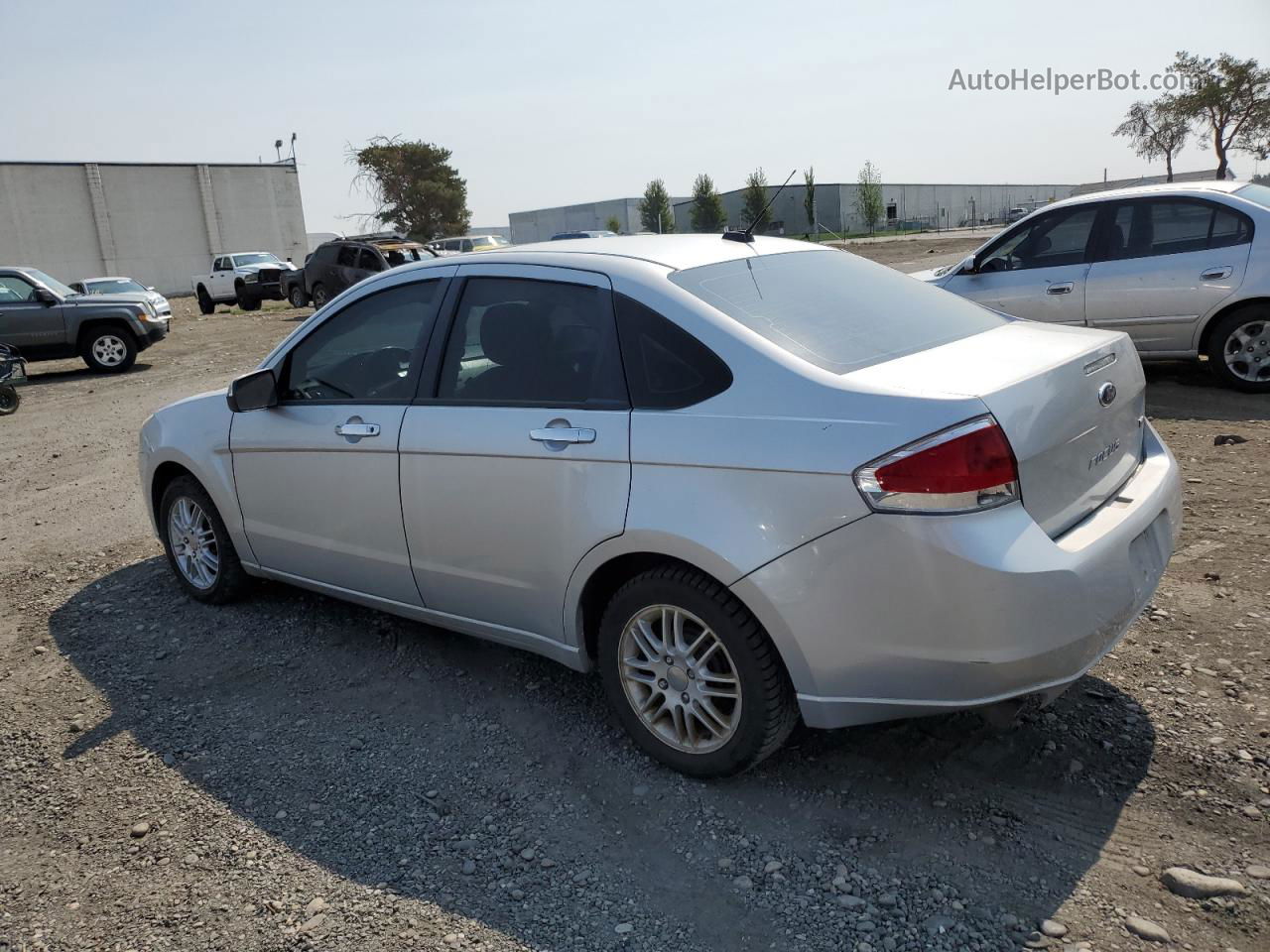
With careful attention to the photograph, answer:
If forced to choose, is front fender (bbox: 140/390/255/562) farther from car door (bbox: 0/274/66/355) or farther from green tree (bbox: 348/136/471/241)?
green tree (bbox: 348/136/471/241)

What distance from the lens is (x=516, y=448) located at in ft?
10.9

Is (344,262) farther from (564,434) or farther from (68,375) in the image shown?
(564,434)

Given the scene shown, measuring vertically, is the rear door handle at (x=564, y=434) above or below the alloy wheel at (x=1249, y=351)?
above

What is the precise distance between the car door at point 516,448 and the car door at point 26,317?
1445 centimetres

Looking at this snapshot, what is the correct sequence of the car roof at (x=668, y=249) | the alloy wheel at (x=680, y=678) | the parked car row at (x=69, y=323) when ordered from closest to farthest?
the alloy wheel at (x=680, y=678) → the car roof at (x=668, y=249) → the parked car row at (x=69, y=323)

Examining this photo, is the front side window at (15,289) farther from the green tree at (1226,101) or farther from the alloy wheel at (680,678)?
the green tree at (1226,101)

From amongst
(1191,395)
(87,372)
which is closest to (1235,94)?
(1191,395)

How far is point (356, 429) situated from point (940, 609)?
2367 mm

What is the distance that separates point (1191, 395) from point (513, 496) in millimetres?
6825

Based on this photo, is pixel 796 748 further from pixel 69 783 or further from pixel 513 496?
pixel 69 783

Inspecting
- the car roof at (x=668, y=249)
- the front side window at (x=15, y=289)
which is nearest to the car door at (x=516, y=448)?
the car roof at (x=668, y=249)

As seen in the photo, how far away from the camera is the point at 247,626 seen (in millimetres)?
4730

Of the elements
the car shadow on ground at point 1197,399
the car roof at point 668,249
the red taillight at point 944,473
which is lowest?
the car shadow on ground at point 1197,399

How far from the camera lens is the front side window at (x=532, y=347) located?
3.27 metres
